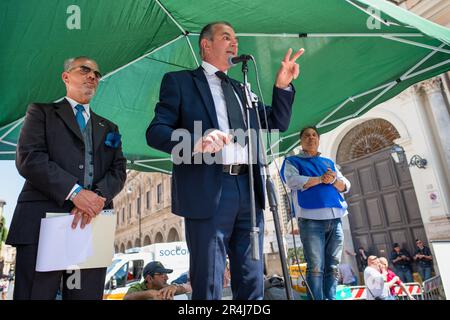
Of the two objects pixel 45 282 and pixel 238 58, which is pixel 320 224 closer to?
pixel 238 58

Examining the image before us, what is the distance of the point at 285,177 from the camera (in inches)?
138

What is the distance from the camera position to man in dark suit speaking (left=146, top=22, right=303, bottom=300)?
158cm

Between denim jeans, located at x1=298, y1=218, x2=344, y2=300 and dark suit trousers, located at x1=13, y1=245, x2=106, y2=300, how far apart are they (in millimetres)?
1979

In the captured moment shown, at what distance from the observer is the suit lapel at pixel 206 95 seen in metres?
1.88

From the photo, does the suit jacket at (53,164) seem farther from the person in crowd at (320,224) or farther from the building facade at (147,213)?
the building facade at (147,213)

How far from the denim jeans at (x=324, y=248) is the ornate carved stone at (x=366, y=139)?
10.7 metres

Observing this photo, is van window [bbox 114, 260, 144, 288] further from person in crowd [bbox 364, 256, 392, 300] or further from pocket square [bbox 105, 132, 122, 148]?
pocket square [bbox 105, 132, 122, 148]

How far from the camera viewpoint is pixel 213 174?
172 cm

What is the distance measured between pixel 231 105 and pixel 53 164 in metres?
1.11

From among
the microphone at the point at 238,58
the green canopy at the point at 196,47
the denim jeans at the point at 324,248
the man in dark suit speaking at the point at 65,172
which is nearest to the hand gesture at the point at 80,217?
the man in dark suit speaking at the point at 65,172

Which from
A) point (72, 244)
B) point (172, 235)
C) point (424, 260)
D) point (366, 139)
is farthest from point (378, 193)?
point (172, 235)

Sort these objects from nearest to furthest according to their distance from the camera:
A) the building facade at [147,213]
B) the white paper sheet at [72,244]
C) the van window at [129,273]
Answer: the white paper sheet at [72,244] → the van window at [129,273] → the building facade at [147,213]

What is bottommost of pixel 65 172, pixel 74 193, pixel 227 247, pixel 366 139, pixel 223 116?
pixel 227 247
